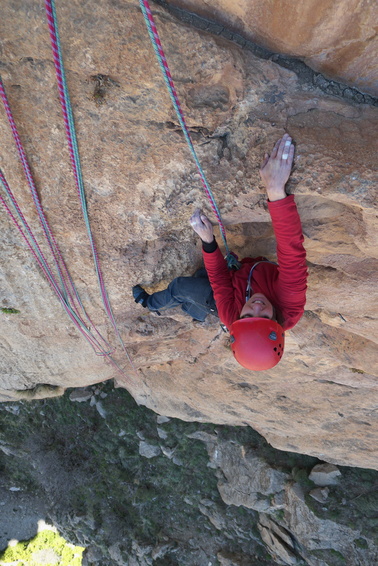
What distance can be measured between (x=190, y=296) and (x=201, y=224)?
737 mm

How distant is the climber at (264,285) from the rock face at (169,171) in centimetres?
11

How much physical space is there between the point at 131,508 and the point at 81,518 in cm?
142

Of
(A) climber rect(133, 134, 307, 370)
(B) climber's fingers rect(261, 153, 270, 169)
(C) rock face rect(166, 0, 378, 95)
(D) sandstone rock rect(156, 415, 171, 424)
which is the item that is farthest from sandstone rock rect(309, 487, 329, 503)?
(C) rock face rect(166, 0, 378, 95)

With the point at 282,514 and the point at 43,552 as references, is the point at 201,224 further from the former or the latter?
the point at 43,552

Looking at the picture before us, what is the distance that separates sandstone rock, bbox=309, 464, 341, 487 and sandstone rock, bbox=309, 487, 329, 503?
5.2 inches

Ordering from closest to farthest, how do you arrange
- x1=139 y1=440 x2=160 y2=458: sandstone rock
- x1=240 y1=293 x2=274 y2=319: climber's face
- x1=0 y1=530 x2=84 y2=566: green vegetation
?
x1=240 y1=293 x2=274 y2=319: climber's face → x1=139 y1=440 x2=160 y2=458: sandstone rock → x1=0 y1=530 x2=84 y2=566: green vegetation

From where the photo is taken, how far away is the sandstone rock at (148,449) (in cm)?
845

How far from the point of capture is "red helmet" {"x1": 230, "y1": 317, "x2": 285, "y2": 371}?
7.61 feet

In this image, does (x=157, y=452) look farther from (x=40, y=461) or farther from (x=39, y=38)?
(x=39, y=38)

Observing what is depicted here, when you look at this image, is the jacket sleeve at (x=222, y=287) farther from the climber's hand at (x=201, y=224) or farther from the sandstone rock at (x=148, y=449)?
the sandstone rock at (x=148, y=449)

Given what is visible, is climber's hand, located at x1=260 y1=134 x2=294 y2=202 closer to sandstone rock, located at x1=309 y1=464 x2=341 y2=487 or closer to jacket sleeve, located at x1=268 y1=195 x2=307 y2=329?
jacket sleeve, located at x1=268 y1=195 x2=307 y2=329

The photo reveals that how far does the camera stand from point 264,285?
2572 millimetres

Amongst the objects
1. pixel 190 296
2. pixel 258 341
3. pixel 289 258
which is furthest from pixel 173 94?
pixel 190 296

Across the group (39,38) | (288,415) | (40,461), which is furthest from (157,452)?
(39,38)
